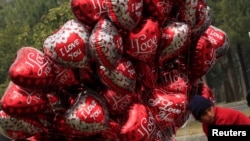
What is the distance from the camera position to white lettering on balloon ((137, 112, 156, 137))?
14.3ft

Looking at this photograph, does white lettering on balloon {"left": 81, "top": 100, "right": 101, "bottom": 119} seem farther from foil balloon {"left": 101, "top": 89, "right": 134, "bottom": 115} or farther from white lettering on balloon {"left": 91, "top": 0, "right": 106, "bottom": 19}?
white lettering on balloon {"left": 91, "top": 0, "right": 106, "bottom": 19}

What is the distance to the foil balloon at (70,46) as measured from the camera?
411cm

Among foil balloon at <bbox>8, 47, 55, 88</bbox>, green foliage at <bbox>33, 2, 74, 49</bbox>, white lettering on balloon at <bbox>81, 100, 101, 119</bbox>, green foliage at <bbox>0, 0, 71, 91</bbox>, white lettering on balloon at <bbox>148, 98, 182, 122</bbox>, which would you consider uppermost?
foil balloon at <bbox>8, 47, 55, 88</bbox>

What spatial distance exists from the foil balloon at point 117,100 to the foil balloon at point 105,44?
0.28m

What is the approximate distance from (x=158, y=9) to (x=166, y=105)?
31.6 inches

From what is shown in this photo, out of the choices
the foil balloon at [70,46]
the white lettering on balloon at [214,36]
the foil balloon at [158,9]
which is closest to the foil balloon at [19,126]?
the foil balloon at [70,46]

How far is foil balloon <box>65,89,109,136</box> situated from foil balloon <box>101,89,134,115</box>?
6 cm

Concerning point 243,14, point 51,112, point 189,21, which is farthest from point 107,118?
point 243,14

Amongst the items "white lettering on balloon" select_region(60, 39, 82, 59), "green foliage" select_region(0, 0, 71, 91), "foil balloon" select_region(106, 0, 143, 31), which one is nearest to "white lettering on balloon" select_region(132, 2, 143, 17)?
"foil balloon" select_region(106, 0, 143, 31)

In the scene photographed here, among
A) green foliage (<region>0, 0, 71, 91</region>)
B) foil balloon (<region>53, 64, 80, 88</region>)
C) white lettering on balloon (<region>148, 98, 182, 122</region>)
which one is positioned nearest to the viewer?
foil balloon (<region>53, 64, 80, 88</region>)

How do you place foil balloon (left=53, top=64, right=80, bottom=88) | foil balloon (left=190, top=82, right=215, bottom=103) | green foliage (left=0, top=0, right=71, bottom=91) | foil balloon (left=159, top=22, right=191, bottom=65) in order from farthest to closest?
green foliage (left=0, top=0, right=71, bottom=91)
foil balloon (left=190, top=82, right=215, bottom=103)
foil balloon (left=159, top=22, right=191, bottom=65)
foil balloon (left=53, top=64, right=80, bottom=88)

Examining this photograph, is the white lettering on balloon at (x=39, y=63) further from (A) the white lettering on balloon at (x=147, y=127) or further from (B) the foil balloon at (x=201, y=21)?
(B) the foil balloon at (x=201, y=21)

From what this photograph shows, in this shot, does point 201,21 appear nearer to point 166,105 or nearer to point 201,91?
point 201,91

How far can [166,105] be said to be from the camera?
4.52 m
